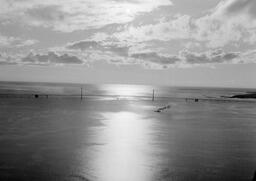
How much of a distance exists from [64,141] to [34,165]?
9.98 metres

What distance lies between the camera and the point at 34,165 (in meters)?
21.6

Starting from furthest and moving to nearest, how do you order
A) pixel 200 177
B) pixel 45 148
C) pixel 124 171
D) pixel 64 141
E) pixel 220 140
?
pixel 220 140
pixel 64 141
pixel 45 148
pixel 124 171
pixel 200 177

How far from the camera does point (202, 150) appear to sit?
28438 mm

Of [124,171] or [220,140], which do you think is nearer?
[124,171]

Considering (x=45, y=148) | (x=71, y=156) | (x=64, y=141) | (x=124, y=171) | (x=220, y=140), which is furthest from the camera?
(x=220, y=140)

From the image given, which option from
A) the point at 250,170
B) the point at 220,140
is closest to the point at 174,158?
the point at 250,170

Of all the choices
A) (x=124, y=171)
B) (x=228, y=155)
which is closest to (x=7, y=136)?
(x=124, y=171)

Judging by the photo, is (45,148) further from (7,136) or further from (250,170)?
(250,170)

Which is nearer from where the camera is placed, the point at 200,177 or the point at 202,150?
the point at 200,177

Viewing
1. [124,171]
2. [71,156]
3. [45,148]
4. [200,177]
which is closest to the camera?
[200,177]

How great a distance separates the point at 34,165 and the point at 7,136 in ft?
43.8

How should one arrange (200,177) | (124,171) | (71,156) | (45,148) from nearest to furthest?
(200,177) < (124,171) < (71,156) < (45,148)

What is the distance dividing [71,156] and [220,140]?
1890 centimetres

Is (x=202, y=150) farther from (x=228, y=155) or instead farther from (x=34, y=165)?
(x=34, y=165)
